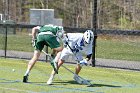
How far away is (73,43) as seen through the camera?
11.8 metres

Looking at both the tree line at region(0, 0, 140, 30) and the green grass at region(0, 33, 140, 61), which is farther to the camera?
the tree line at region(0, 0, 140, 30)

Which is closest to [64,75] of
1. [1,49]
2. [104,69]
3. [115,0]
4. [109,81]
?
[109,81]

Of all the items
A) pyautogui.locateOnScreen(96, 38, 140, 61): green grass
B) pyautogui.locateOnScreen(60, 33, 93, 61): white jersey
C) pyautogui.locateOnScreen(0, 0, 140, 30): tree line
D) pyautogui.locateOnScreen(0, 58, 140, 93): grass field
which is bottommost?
pyautogui.locateOnScreen(0, 58, 140, 93): grass field

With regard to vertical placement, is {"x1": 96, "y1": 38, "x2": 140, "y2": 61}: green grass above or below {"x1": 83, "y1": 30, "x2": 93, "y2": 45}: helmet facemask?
below

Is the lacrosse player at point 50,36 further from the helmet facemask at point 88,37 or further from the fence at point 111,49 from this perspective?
the fence at point 111,49

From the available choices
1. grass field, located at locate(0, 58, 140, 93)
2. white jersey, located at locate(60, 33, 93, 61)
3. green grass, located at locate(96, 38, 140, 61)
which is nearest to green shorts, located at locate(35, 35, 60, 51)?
white jersey, located at locate(60, 33, 93, 61)

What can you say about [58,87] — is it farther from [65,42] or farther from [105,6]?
[105,6]

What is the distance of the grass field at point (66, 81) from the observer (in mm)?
10703

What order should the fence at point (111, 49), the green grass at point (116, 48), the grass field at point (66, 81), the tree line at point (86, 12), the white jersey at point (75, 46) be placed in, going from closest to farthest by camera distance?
1. the grass field at point (66, 81)
2. the white jersey at point (75, 46)
3. the fence at point (111, 49)
4. the green grass at point (116, 48)
5. the tree line at point (86, 12)

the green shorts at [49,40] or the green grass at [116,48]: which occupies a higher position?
the green shorts at [49,40]

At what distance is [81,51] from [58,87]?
1210 millimetres

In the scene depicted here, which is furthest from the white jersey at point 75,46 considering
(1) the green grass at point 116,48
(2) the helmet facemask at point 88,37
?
(1) the green grass at point 116,48

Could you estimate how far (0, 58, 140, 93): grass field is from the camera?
35.1 ft

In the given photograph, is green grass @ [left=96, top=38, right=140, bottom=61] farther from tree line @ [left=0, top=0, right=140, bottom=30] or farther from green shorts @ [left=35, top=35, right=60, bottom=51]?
tree line @ [left=0, top=0, right=140, bottom=30]
